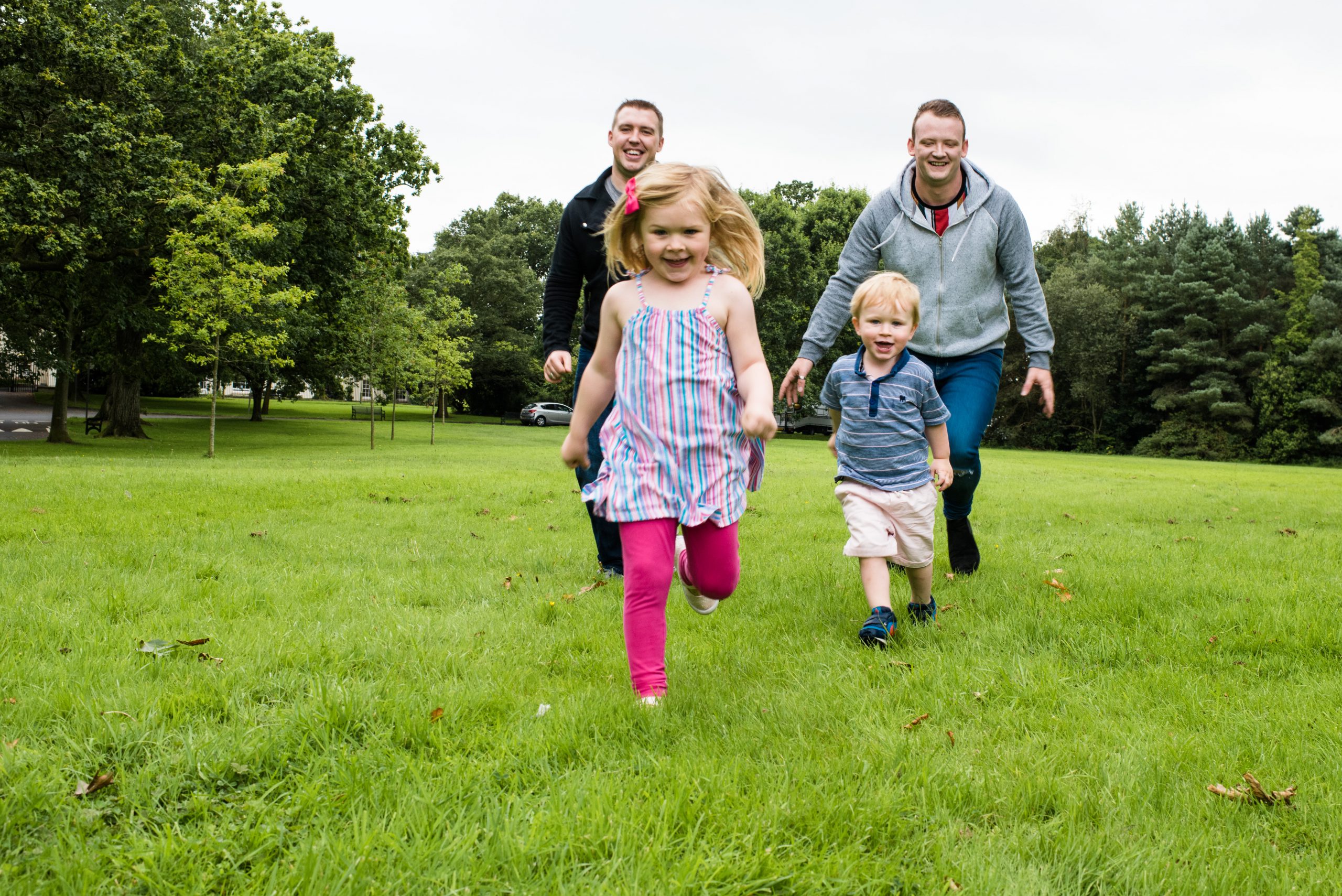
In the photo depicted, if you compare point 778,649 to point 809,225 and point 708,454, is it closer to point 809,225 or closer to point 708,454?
point 708,454

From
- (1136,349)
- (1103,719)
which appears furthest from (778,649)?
(1136,349)

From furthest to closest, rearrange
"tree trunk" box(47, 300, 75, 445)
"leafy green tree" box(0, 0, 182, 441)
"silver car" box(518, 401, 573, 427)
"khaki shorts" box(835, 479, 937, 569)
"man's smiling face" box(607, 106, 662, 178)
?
"silver car" box(518, 401, 573, 427), "tree trunk" box(47, 300, 75, 445), "leafy green tree" box(0, 0, 182, 441), "man's smiling face" box(607, 106, 662, 178), "khaki shorts" box(835, 479, 937, 569)

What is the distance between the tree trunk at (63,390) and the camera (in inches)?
861

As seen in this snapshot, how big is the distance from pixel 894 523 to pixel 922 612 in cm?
52

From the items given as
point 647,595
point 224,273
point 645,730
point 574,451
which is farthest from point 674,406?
point 224,273

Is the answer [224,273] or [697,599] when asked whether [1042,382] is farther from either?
[224,273]

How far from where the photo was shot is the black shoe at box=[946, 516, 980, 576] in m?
5.25

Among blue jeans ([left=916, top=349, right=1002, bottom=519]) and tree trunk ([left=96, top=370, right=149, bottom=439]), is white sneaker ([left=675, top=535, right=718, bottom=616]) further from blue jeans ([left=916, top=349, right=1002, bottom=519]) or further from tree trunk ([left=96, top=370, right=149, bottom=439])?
tree trunk ([left=96, top=370, right=149, bottom=439])

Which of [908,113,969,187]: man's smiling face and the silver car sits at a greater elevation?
[908,113,969,187]: man's smiling face

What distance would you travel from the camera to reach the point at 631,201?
3.05 metres

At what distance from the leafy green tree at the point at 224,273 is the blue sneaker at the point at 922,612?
691 inches

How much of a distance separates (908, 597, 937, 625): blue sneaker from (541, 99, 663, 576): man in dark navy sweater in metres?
1.51

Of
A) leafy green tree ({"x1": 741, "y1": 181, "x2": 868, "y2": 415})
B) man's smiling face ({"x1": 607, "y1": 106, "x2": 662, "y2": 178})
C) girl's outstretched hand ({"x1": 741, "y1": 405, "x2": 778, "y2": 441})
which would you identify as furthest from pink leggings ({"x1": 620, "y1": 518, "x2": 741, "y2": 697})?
leafy green tree ({"x1": 741, "y1": 181, "x2": 868, "y2": 415})

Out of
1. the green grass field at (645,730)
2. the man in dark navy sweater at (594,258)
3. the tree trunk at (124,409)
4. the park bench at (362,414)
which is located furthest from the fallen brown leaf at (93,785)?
the park bench at (362,414)
